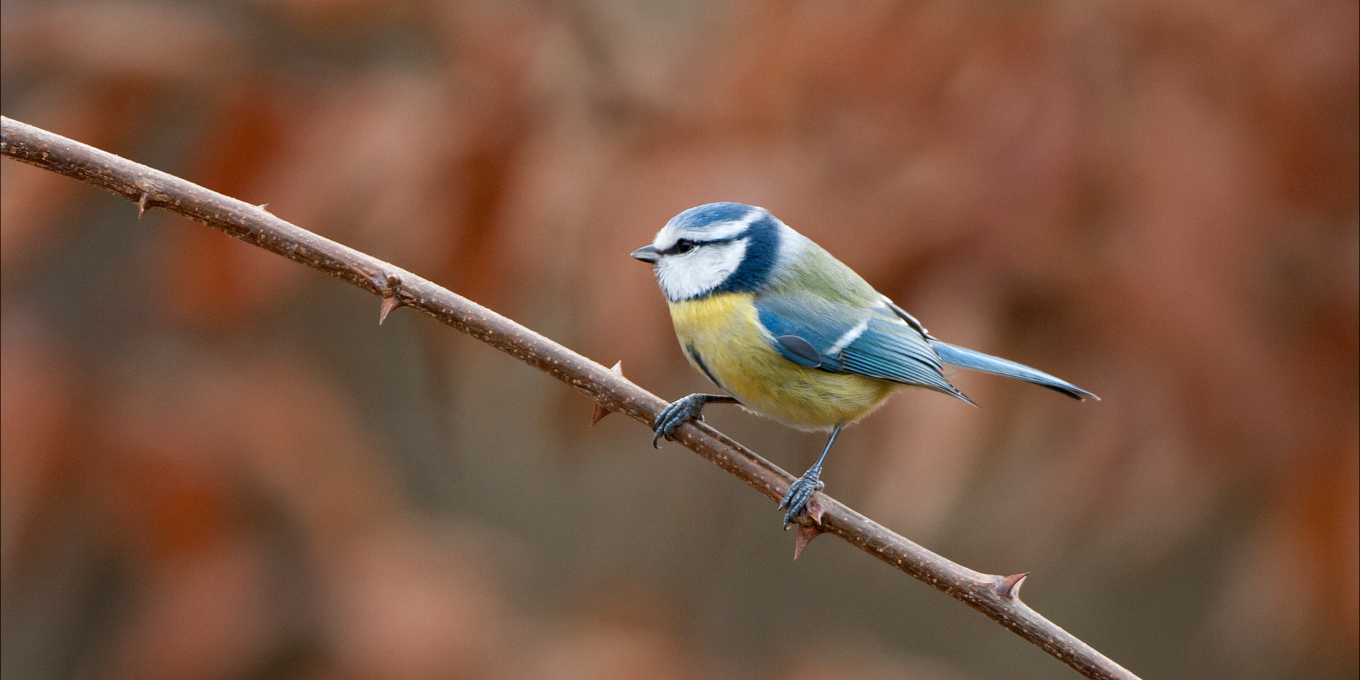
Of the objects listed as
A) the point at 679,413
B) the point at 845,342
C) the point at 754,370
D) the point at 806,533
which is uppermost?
the point at 845,342

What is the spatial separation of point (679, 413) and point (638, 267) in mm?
507

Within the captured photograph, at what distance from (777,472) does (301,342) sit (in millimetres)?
Answer: 1779

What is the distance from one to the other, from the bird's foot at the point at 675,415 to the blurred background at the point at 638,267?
0.32 metres

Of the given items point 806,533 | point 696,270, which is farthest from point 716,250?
point 806,533

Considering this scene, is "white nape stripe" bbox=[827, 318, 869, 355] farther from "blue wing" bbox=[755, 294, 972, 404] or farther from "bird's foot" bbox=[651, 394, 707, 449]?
"bird's foot" bbox=[651, 394, 707, 449]

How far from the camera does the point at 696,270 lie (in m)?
1.85

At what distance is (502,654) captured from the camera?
8.46ft

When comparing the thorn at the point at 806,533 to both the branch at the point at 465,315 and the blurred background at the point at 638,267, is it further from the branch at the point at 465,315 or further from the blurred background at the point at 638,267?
the blurred background at the point at 638,267

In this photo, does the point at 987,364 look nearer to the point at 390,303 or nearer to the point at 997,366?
the point at 997,366

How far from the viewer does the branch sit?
1.24 metres

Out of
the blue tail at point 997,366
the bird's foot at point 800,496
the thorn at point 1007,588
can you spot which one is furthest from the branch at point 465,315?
the blue tail at point 997,366

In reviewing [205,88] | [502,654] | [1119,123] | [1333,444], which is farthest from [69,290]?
[1333,444]

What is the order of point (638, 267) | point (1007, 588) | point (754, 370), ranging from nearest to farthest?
point (1007, 588)
point (754, 370)
point (638, 267)

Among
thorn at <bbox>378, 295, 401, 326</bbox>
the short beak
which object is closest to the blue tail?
the short beak
